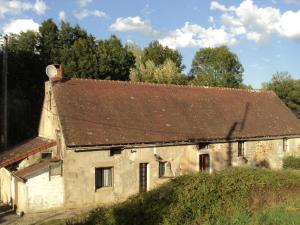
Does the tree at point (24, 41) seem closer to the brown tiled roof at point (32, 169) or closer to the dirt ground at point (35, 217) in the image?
the brown tiled roof at point (32, 169)

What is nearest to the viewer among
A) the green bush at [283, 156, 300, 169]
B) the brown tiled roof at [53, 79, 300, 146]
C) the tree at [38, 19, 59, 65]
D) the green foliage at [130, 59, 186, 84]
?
the brown tiled roof at [53, 79, 300, 146]

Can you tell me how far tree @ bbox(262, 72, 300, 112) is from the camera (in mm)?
50281

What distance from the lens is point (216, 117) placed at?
2789 cm

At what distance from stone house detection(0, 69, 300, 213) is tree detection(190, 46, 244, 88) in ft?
116

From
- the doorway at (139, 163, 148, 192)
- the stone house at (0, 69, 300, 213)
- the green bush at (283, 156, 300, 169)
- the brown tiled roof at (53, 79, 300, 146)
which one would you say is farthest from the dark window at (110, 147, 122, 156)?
the green bush at (283, 156, 300, 169)

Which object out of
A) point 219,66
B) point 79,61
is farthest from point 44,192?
point 219,66

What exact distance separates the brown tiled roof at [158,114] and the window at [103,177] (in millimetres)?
1553

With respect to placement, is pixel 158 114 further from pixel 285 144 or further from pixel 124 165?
pixel 285 144

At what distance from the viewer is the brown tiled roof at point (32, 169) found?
19.2 meters

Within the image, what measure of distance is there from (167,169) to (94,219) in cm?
1060

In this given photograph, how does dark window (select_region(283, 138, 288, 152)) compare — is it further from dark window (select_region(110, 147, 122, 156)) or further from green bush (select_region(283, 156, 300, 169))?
dark window (select_region(110, 147, 122, 156))

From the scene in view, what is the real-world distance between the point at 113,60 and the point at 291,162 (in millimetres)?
23280

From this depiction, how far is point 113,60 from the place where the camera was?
148 ft

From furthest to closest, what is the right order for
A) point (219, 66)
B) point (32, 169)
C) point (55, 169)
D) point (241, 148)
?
point (219, 66)
point (241, 148)
point (55, 169)
point (32, 169)
